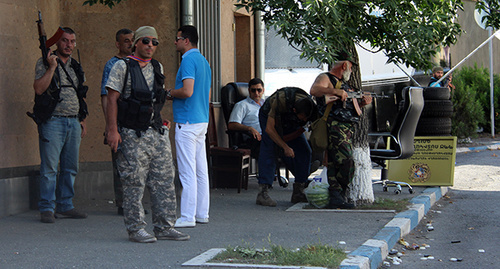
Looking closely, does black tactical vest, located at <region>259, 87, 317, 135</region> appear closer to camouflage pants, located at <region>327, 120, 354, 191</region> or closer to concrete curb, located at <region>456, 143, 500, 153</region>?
camouflage pants, located at <region>327, 120, 354, 191</region>

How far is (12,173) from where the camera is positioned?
7.74m

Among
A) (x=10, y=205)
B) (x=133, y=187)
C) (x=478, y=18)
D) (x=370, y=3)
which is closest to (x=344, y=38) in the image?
(x=370, y=3)

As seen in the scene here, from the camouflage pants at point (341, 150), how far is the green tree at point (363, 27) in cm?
46

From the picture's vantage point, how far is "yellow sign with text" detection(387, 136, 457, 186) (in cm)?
1050

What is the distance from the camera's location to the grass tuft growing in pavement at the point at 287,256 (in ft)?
16.0

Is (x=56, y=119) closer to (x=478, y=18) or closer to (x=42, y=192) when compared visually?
(x=42, y=192)

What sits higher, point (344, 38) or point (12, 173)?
point (344, 38)

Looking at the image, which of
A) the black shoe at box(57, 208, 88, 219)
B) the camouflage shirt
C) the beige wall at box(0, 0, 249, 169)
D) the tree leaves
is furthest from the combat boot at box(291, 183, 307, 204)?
the camouflage shirt

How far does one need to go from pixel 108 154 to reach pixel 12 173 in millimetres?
1623

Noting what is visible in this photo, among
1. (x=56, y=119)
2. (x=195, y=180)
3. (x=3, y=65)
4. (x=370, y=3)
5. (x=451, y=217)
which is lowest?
(x=451, y=217)

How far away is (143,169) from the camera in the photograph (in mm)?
Answer: 5871

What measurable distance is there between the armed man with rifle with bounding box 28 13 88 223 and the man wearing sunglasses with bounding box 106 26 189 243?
1549 mm

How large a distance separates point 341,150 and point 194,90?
193 centimetres

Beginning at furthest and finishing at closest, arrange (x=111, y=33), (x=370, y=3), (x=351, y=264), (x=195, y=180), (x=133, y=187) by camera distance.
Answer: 1. (x=111, y=33)
2. (x=370, y=3)
3. (x=195, y=180)
4. (x=133, y=187)
5. (x=351, y=264)
